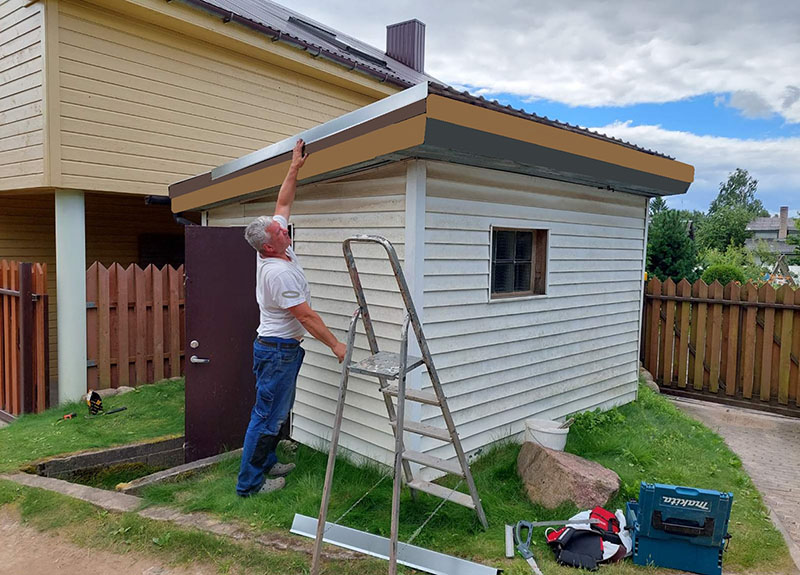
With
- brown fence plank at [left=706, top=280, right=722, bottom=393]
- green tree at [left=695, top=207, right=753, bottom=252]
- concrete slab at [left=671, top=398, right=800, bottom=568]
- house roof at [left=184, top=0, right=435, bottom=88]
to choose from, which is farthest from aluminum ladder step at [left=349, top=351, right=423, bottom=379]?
green tree at [left=695, top=207, right=753, bottom=252]

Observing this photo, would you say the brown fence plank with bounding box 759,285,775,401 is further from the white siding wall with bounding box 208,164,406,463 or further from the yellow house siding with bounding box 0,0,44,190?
the yellow house siding with bounding box 0,0,44,190

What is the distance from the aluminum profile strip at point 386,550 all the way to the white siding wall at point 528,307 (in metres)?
1.07

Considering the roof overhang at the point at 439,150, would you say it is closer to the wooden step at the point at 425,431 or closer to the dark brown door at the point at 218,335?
the dark brown door at the point at 218,335

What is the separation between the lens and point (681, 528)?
3520 millimetres

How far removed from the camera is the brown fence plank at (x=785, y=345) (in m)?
7.45

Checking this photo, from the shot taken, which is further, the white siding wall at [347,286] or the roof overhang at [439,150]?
the white siding wall at [347,286]

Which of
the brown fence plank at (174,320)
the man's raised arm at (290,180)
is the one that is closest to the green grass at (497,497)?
the man's raised arm at (290,180)

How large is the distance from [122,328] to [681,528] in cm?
690

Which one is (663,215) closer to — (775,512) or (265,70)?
(775,512)

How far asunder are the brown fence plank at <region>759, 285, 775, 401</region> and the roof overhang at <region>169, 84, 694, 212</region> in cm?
272

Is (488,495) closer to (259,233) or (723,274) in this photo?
(259,233)

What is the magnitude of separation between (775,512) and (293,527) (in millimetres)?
4001

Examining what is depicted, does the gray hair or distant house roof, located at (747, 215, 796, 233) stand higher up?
distant house roof, located at (747, 215, 796, 233)

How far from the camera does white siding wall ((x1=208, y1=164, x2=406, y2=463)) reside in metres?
4.53
